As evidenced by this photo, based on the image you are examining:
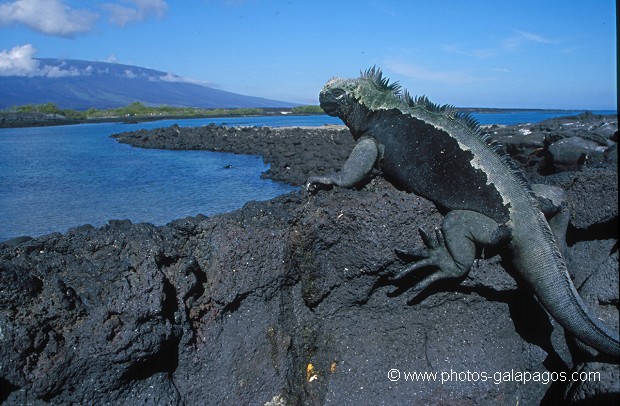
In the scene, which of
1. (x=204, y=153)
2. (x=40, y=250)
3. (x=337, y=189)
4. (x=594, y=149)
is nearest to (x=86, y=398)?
(x=40, y=250)

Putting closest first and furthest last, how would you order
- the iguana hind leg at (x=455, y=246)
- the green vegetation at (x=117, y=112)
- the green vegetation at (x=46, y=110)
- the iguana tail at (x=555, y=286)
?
the iguana tail at (x=555, y=286) → the iguana hind leg at (x=455, y=246) → the green vegetation at (x=46, y=110) → the green vegetation at (x=117, y=112)

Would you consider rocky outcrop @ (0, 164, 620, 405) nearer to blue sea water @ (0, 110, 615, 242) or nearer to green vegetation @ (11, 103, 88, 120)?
blue sea water @ (0, 110, 615, 242)

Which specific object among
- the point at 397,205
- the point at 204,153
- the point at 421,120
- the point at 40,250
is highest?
the point at 421,120

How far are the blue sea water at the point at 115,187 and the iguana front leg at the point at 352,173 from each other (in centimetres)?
396

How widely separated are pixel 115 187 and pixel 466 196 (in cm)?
1377

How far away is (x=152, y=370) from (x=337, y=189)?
4.16 feet

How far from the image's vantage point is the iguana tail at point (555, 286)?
2295mm

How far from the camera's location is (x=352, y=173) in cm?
276

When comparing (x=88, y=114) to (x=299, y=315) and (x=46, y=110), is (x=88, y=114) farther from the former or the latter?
(x=299, y=315)

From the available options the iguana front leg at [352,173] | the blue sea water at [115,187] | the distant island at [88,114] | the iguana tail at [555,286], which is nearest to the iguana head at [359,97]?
the iguana front leg at [352,173]

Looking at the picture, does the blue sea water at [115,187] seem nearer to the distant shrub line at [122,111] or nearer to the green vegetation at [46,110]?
the green vegetation at [46,110]

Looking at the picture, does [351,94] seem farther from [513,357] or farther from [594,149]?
[594,149]

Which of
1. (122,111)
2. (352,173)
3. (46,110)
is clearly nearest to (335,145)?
(352,173)

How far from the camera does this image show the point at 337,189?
2740mm
